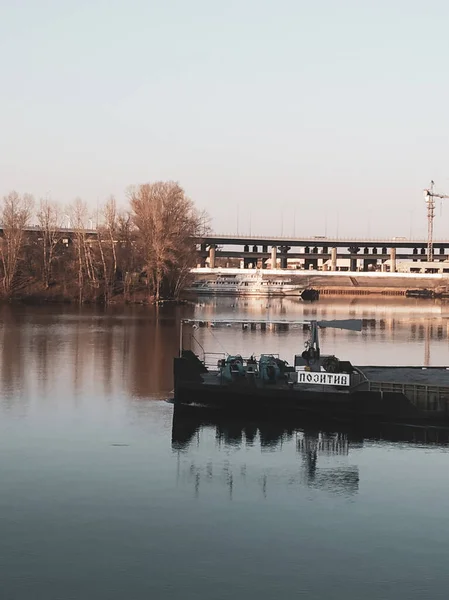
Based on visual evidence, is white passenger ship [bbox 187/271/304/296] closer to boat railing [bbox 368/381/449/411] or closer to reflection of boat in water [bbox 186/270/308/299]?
reflection of boat in water [bbox 186/270/308/299]

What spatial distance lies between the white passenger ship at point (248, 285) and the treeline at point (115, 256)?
112 feet

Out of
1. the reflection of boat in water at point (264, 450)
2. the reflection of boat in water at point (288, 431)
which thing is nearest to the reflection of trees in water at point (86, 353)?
the reflection of boat in water at point (288, 431)

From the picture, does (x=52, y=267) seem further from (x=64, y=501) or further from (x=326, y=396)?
(x=64, y=501)

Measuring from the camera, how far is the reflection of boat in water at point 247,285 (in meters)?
141

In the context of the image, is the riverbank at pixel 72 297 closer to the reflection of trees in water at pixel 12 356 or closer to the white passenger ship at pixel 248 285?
the reflection of trees in water at pixel 12 356

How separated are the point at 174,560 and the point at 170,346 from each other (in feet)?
113

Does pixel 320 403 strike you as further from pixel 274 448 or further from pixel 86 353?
pixel 86 353

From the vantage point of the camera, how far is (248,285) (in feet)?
490

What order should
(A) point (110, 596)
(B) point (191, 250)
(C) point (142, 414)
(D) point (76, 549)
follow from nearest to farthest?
(A) point (110, 596) → (D) point (76, 549) → (C) point (142, 414) → (B) point (191, 250)

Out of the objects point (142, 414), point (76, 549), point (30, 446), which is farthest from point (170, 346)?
point (76, 549)

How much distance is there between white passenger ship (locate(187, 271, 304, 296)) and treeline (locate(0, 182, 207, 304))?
1340 inches

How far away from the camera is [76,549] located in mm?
17000

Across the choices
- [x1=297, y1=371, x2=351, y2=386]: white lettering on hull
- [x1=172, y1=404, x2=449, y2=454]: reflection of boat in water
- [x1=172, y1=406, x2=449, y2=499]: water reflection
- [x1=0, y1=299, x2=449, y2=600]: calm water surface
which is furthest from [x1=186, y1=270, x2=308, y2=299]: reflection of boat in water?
[x1=172, y1=406, x2=449, y2=499]: water reflection

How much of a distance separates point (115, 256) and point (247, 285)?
5492cm
